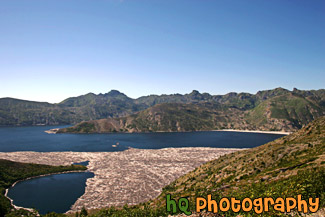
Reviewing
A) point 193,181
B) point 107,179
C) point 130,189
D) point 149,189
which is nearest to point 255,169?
point 193,181

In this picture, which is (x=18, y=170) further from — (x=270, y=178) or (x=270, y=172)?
(x=270, y=178)

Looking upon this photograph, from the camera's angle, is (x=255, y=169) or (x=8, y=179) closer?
(x=255, y=169)

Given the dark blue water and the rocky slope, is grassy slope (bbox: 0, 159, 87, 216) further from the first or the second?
the rocky slope

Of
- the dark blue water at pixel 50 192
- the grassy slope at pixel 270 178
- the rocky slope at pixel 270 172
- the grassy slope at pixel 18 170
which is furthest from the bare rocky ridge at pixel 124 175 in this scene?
the grassy slope at pixel 270 178

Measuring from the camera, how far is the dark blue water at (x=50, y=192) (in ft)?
272

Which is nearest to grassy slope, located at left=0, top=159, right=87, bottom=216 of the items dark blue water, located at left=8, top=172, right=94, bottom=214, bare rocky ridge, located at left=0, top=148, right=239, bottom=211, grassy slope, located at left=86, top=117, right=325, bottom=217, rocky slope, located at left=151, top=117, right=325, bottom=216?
dark blue water, located at left=8, top=172, right=94, bottom=214

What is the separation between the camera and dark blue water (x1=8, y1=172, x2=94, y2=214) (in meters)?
83.0

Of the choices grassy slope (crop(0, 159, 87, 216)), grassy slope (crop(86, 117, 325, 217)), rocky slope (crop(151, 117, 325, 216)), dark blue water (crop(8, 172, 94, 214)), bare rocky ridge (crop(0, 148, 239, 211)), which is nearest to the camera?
grassy slope (crop(86, 117, 325, 217))

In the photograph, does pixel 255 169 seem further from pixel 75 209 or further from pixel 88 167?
pixel 88 167

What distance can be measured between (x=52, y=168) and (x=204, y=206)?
130764 mm

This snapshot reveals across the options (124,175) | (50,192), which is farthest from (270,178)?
(50,192)

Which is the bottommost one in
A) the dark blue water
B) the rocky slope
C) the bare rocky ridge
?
the dark blue water

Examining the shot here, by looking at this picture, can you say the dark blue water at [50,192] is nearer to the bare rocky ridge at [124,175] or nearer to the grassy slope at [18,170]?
the grassy slope at [18,170]

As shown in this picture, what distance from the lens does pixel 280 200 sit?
78.4 ft
